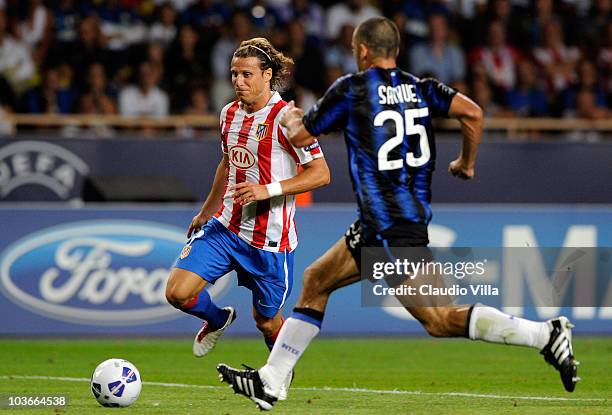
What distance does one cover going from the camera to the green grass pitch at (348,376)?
7699 millimetres

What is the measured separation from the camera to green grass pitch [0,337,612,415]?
25.3 feet

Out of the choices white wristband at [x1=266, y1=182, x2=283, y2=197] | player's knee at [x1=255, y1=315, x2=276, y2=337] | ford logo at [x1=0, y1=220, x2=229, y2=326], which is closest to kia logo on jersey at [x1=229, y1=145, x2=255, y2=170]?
white wristband at [x1=266, y1=182, x2=283, y2=197]

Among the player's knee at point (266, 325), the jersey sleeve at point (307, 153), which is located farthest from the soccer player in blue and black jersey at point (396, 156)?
the player's knee at point (266, 325)

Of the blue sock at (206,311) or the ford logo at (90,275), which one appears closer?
the blue sock at (206,311)

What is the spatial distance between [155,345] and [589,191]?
6.47 meters

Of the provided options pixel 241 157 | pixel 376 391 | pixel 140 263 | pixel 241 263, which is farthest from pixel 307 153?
pixel 140 263

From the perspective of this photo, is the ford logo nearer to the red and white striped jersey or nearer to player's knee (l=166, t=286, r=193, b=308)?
the red and white striped jersey

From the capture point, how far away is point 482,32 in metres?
16.7

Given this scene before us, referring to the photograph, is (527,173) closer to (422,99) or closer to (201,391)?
(201,391)

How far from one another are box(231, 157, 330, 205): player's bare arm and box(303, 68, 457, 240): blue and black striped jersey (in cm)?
68

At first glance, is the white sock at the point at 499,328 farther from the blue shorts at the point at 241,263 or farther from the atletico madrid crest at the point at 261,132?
the atletico madrid crest at the point at 261,132

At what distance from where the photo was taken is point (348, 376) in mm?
9633

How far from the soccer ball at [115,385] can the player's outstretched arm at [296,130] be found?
183 centimetres

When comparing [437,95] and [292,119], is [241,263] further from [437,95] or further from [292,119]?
[437,95]
